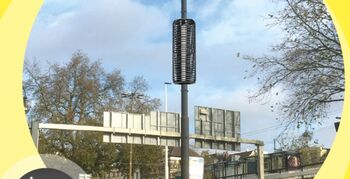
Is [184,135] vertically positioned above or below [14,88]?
below

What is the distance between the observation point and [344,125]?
8.08m

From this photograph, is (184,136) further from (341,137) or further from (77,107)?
(77,107)

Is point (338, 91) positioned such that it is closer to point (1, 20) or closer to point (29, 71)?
point (1, 20)

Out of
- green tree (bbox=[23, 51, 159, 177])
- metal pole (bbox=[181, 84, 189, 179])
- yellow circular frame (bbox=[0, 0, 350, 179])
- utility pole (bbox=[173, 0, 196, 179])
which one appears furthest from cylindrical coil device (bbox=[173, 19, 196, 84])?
green tree (bbox=[23, 51, 159, 177])

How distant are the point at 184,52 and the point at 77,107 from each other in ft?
111

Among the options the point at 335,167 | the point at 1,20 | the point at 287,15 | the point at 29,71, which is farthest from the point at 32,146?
the point at 29,71

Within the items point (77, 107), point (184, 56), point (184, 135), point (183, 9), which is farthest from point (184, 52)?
point (77, 107)

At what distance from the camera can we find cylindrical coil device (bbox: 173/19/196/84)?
907 centimetres

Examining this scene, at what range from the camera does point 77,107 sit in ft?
138

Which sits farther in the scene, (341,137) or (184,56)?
(184,56)

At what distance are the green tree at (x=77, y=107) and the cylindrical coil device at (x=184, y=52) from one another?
31264mm

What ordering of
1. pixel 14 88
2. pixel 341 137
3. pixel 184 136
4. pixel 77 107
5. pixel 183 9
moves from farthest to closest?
1. pixel 77 107
2. pixel 183 9
3. pixel 184 136
4. pixel 14 88
5. pixel 341 137

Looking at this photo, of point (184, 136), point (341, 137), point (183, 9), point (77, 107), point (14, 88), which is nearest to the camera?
point (341, 137)

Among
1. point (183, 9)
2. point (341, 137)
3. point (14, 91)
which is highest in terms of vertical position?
point (183, 9)
